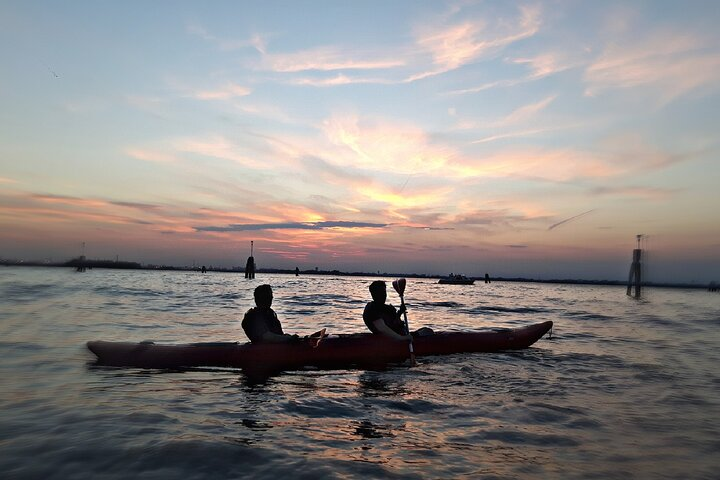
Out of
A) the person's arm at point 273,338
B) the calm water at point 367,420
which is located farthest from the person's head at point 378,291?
the person's arm at point 273,338

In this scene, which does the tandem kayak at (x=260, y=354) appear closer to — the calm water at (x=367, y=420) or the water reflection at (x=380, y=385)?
the calm water at (x=367, y=420)

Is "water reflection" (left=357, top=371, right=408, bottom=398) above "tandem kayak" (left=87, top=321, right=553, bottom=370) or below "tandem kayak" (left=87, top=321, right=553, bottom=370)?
below

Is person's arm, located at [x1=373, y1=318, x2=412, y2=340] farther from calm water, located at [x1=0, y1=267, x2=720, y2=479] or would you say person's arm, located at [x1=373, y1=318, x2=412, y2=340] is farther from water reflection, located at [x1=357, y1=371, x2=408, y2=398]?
water reflection, located at [x1=357, y1=371, x2=408, y2=398]

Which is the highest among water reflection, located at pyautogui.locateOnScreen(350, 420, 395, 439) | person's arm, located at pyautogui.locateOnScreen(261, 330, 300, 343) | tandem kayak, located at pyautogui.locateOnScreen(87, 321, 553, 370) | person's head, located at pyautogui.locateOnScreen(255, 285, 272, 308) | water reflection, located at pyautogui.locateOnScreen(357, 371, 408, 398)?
person's head, located at pyautogui.locateOnScreen(255, 285, 272, 308)

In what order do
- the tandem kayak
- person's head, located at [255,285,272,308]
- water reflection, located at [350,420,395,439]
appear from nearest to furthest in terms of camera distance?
1. water reflection, located at [350,420,395,439]
2. person's head, located at [255,285,272,308]
3. the tandem kayak

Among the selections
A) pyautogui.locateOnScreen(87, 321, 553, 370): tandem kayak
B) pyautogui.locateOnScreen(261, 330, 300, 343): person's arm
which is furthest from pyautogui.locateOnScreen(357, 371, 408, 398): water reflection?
pyautogui.locateOnScreen(261, 330, 300, 343): person's arm

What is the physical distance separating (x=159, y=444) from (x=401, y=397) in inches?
151

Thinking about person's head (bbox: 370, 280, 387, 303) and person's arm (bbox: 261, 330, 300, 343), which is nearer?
person's arm (bbox: 261, 330, 300, 343)

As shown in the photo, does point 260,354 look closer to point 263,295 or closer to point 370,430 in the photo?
point 263,295

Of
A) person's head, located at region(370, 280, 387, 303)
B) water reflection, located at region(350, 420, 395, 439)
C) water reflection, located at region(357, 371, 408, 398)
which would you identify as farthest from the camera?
person's head, located at region(370, 280, 387, 303)

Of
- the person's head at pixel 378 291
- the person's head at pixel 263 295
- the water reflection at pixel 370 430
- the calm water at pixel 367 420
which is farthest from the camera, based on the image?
the person's head at pixel 378 291

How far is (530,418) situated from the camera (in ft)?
20.9

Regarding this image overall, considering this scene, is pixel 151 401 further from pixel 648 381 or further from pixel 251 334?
pixel 648 381

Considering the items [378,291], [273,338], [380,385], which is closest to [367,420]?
[380,385]
